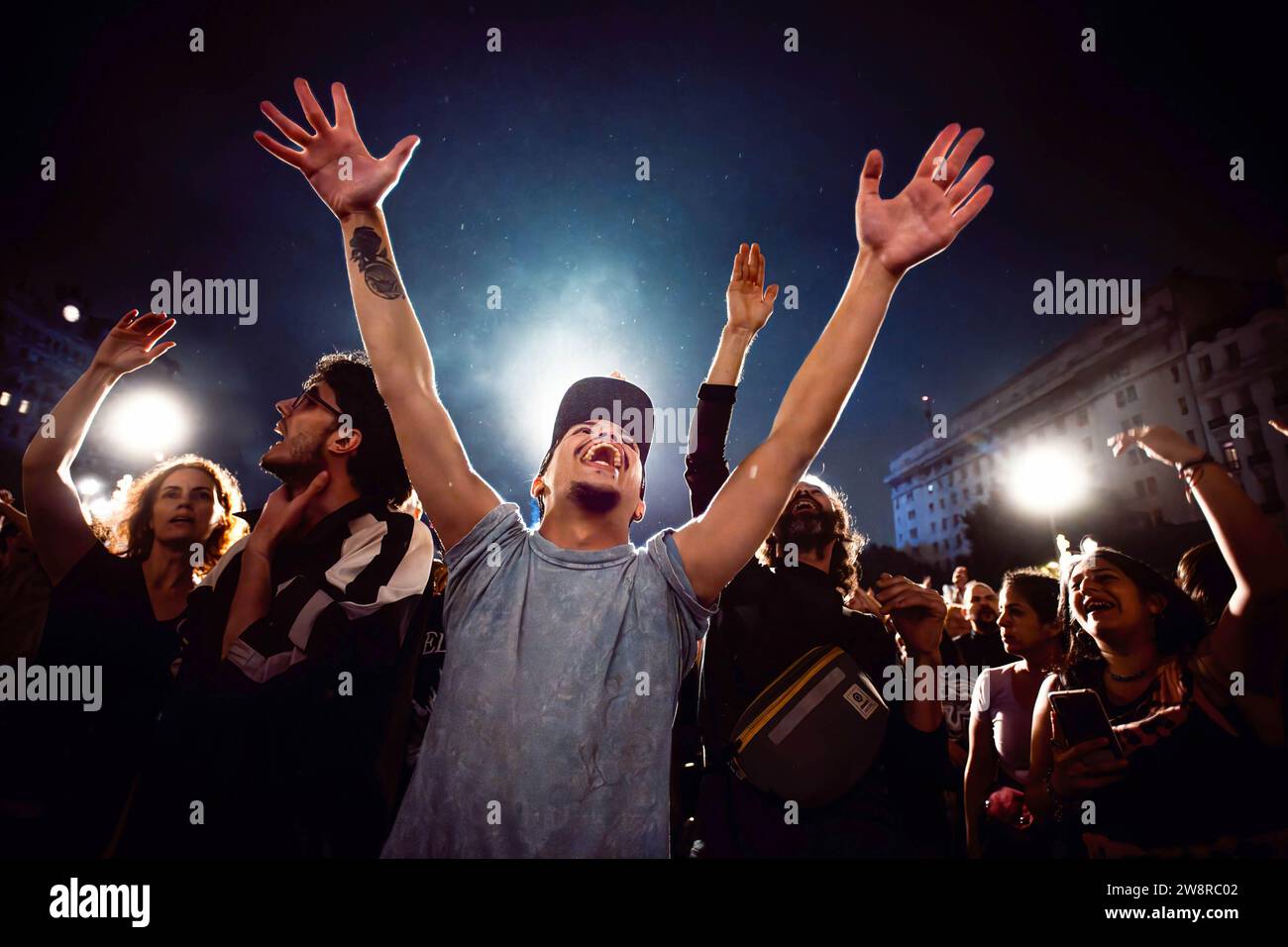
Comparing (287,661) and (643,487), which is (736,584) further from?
(287,661)

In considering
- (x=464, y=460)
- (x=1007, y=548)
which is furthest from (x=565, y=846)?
(x=1007, y=548)

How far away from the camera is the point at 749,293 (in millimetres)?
2779

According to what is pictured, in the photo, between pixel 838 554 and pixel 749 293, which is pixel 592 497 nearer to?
pixel 749 293

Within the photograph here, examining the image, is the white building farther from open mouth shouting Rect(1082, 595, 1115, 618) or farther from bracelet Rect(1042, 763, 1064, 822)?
bracelet Rect(1042, 763, 1064, 822)

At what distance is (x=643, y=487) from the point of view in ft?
8.41

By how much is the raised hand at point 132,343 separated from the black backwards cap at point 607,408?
8.14ft

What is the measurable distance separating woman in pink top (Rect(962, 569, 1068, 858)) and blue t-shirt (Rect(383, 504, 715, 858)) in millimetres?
3465

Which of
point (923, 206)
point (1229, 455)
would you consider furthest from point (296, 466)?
point (1229, 455)

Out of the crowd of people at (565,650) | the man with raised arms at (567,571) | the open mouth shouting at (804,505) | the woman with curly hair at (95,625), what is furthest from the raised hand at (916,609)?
the woman with curly hair at (95,625)

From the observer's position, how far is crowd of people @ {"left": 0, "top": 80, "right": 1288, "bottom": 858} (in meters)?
1.86

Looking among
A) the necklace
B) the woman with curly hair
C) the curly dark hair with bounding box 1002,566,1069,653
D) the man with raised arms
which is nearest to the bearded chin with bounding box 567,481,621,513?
the man with raised arms

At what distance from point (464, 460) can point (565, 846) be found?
50.9 inches

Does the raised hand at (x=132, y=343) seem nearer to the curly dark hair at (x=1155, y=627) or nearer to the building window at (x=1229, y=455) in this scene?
the curly dark hair at (x=1155, y=627)
